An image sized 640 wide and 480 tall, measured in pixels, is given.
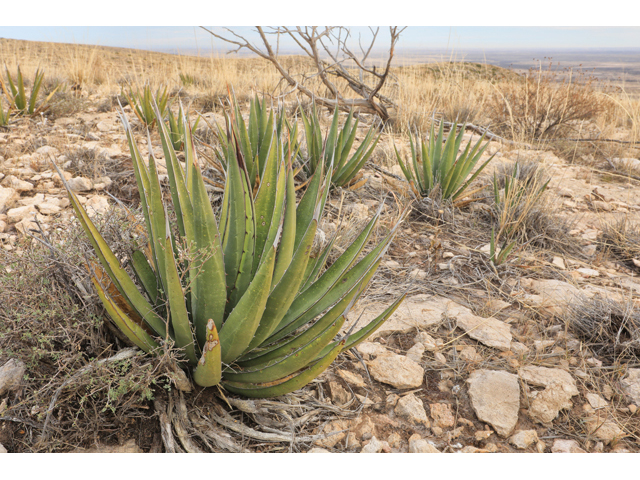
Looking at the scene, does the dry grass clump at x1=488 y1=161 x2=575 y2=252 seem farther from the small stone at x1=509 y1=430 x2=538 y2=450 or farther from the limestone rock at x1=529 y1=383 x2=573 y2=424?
the small stone at x1=509 y1=430 x2=538 y2=450

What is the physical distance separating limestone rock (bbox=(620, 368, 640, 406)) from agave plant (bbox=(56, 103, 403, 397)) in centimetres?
114

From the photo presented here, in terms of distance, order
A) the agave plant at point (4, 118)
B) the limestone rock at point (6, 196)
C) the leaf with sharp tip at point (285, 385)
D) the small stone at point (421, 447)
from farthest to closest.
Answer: the agave plant at point (4, 118) → the limestone rock at point (6, 196) → the small stone at point (421, 447) → the leaf with sharp tip at point (285, 385)

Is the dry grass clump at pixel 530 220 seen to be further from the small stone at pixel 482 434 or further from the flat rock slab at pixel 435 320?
the small stone at pixel 482 434

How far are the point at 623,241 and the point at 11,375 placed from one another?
343 cm

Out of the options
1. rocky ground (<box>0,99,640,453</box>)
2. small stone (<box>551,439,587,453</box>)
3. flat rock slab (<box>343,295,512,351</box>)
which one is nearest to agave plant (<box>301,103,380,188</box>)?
rocky ground (<box>0,99,640,453</box>)

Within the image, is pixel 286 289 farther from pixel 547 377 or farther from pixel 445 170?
pixel 445 170

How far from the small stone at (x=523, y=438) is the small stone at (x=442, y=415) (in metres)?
0.20

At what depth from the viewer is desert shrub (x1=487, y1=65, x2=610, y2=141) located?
551 centimetres

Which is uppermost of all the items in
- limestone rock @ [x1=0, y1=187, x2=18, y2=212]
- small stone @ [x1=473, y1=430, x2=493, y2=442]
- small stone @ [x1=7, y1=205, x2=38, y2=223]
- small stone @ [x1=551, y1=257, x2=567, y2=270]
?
limestone rock @ [x1=0, y1=187, x2=18, y2=212]

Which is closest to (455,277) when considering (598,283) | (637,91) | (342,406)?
(598,283)

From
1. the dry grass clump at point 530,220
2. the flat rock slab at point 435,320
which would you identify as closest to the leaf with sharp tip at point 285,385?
the flat rock slab at point 435,320

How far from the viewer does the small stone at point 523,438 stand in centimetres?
142

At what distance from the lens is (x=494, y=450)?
1.40m

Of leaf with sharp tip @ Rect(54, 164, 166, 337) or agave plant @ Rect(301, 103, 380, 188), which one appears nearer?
leaf with sharp tip @ Rect(54, 164, 166, 337)
